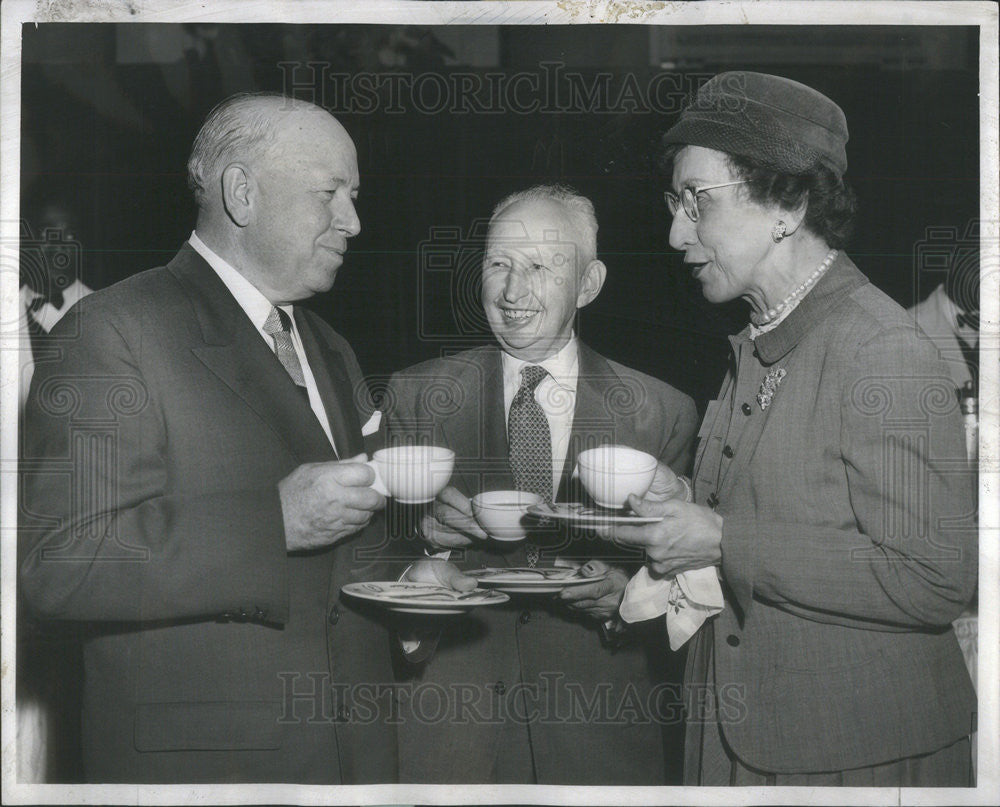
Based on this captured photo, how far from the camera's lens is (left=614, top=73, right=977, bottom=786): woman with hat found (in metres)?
2.71

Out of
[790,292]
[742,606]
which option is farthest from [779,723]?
[790,292]

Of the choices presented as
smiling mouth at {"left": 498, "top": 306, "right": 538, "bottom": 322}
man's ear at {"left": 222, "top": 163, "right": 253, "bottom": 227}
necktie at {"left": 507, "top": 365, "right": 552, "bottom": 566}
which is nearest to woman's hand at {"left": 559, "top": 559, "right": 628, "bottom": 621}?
necktie at {"left": 507, "top": 365, "right": 552, "bottom": 566}

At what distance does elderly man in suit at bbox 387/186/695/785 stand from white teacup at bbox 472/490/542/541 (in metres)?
0.07

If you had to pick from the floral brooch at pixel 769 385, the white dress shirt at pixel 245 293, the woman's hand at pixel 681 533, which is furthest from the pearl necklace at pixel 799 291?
the white dress shirt at pixel 245 293

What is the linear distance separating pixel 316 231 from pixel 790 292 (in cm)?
135

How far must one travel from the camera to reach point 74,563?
9.36 ft

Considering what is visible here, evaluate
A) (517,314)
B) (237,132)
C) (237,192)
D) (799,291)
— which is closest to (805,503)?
(799,291)

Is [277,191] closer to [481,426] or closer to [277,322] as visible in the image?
[277,322]

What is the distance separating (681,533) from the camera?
274cm

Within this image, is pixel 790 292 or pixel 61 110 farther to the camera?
pixel 61 110

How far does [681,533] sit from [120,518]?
5.08 ft

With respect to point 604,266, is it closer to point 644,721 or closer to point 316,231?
point 316,231

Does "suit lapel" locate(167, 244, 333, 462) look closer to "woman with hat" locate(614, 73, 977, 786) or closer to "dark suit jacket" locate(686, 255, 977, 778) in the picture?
"woman with hat" locate(614, 73, 977, 786)

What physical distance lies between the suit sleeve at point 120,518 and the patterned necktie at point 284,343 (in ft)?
1.10
